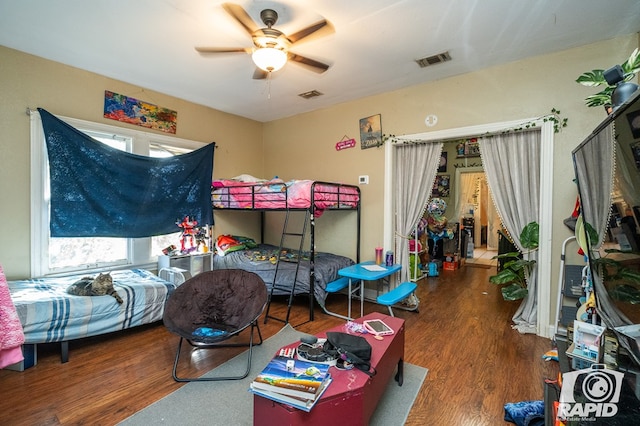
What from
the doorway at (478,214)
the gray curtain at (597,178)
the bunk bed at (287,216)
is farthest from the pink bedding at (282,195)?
the doorway at (478,214)

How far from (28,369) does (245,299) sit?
5.47 feet

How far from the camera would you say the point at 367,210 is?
388 centimetres

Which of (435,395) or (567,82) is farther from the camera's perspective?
(567,82)

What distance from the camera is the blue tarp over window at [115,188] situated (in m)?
2.88

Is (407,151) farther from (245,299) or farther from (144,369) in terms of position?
(144,369)

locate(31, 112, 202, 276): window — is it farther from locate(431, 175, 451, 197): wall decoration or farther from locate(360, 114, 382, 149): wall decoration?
locate(431, 175, 451, 197): wall decoration

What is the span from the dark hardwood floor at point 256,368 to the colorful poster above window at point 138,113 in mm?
2404

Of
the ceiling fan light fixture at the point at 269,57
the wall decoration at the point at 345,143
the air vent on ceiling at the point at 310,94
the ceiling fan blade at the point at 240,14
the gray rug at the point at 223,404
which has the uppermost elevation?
the air vent on ceiling at the point at 310,94

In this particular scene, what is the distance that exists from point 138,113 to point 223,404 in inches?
132

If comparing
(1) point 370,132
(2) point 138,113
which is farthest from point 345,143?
(2) point 138,113

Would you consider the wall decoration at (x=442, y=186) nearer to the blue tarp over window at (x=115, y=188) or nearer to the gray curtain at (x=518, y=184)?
the gray curtain at (x=518, y=184)

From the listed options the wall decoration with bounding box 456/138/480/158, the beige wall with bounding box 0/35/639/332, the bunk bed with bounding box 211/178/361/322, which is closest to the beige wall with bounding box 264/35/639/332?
the beige wall with bounding box 0/35/639/332

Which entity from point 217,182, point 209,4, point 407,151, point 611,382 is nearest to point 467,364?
point 611,382

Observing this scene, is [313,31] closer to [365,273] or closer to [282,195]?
[282,195]
